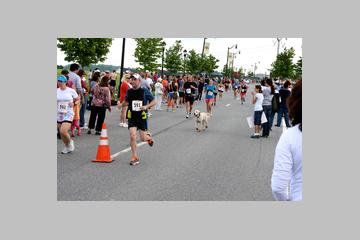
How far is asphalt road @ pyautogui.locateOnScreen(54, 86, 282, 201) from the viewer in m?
7.86

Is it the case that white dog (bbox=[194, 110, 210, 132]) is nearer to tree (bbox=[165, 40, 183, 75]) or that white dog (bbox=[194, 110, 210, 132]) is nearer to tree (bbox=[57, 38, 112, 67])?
tree (bbox=[57, 38, 112, 67])

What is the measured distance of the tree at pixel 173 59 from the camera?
56.0 metres

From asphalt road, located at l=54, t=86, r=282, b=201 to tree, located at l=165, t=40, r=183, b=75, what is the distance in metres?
40.4

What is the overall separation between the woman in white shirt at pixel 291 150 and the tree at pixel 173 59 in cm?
5266

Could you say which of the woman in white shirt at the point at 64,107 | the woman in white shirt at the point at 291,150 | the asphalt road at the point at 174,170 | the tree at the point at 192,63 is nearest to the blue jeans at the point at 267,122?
the asphalt road at the point at 174,170

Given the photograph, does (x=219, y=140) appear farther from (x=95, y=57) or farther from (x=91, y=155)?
(x=95, y=57)

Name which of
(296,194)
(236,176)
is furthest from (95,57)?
(296,194)

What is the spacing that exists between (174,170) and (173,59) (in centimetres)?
4731

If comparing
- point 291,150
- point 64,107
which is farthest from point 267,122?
point 291,150

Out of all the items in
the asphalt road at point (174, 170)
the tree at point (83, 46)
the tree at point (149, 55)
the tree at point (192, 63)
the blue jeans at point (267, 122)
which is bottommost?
the asphalt road at point (174, 170)

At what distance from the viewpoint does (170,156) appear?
11.8 meters

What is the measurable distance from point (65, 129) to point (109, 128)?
6493 mm

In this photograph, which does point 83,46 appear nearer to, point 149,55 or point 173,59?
point 149,55

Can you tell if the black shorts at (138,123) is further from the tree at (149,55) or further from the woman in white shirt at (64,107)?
the tree at (149,55)
